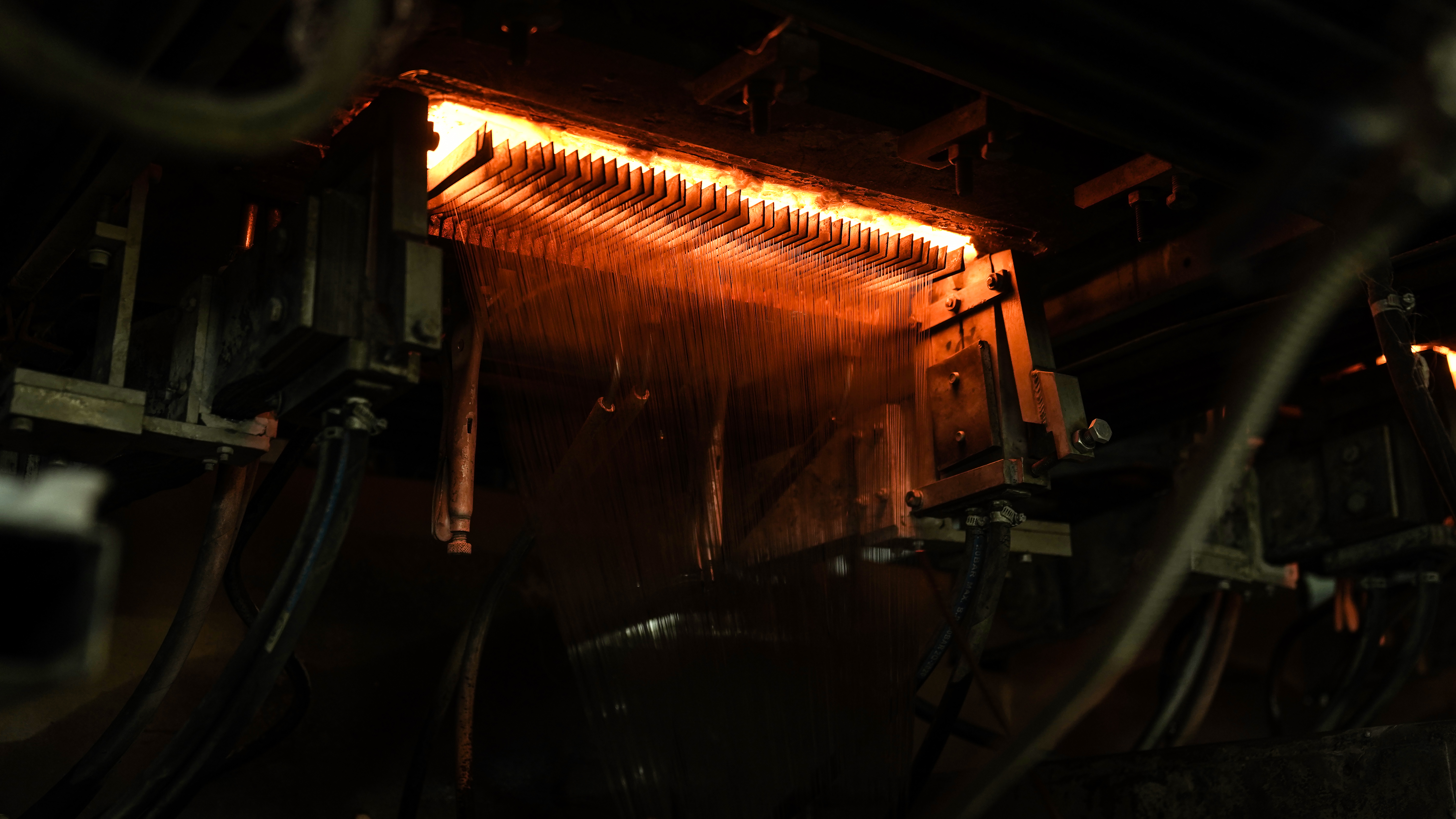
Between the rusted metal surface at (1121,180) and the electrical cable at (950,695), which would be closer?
the rusted metal surface at (1121,180)

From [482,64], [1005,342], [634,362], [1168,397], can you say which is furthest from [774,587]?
[1168,397]

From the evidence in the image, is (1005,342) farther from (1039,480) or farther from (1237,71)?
(1237,71)

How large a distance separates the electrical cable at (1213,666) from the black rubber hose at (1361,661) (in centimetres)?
22

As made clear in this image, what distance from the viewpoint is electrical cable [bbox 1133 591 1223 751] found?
8.66 ft

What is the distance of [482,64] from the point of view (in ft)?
4.62

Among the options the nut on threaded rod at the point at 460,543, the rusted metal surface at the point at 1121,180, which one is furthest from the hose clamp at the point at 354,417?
the rusted metal surface at the point at 1121,180

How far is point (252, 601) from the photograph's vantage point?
6.67 feet

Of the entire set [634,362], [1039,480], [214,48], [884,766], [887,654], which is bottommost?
[884,766]

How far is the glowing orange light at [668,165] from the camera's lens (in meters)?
1.52

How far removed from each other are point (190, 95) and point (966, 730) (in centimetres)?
209

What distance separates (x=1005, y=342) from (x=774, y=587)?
497 mm

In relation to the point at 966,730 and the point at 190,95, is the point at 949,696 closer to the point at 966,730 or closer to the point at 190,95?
the point at 966,730

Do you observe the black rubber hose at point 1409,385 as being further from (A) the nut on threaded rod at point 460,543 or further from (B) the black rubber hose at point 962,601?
(A) the nut on threaded rod at point 460,543

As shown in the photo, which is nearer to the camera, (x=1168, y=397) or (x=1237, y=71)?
(x=1237, y=71)
